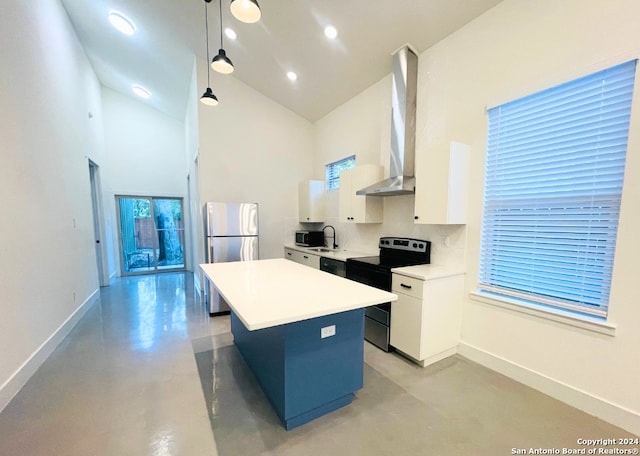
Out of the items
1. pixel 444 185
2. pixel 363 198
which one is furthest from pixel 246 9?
pixel 363 198

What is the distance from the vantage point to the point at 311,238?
4680 mm

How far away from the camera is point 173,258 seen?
7.06 metres

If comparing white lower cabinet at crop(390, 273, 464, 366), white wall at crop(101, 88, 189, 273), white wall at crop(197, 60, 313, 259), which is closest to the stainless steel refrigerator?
white wall at crop(197, 60, 313, 259)

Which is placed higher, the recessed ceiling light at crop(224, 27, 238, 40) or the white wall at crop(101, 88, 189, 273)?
the recessed ceiling light at crop(224, 27, 238, 40)

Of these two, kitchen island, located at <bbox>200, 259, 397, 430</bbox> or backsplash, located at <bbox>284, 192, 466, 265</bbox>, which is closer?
kitchen island, located at <bbox>200, 259, 397, 430</bbox>

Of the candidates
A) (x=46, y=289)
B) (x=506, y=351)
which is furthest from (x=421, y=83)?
(x=46, y=289)

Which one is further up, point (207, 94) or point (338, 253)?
point (207, 94)

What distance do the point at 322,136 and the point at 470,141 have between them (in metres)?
3.05

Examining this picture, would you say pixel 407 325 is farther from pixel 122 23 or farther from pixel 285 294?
pixel 122 23

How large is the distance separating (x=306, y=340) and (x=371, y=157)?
2.97m

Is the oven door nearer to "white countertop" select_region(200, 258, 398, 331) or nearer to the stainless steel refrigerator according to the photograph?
"white countertop" select_region(200, 258, 398, 331)

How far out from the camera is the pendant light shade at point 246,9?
1.61m

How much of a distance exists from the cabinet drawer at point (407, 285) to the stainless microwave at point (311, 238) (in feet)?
7.44

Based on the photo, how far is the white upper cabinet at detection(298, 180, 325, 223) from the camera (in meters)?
4.78
